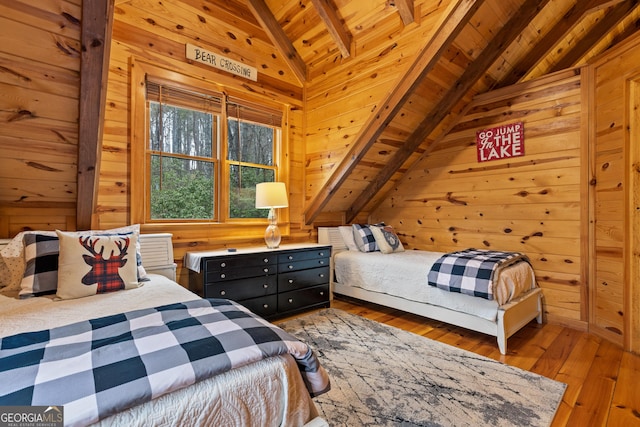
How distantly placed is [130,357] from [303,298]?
2.30 metres

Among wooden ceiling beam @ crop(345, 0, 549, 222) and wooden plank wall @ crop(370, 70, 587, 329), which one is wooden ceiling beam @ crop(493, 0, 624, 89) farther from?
wooden ceiling beam @ crop(345, 0, 549, 222)

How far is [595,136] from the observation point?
2656 millimetres

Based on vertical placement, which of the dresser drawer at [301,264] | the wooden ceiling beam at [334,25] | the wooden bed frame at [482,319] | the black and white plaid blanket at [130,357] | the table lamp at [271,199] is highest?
the wooden ceiling beam at [334,25]

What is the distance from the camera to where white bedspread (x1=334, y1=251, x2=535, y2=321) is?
2455 mm

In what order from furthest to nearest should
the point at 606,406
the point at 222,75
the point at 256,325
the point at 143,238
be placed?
the point at 222,75
the point at 143,238
the point at 606,406
the point at 256,325

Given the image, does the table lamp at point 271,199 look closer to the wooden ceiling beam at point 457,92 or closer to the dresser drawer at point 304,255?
the dresser drawer at point 304,255

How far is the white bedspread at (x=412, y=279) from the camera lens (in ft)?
8.05

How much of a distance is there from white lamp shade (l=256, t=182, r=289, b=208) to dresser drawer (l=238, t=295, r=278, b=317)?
0.90 metres

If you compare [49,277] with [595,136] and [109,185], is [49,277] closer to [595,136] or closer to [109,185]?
[109,185]

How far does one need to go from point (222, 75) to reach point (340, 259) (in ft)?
7.76

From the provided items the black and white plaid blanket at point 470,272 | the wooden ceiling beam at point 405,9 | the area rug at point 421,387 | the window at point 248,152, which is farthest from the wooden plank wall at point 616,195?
the window at point 248,152

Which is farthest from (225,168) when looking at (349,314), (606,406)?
(606,406)

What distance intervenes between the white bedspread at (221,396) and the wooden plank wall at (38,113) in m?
0.99

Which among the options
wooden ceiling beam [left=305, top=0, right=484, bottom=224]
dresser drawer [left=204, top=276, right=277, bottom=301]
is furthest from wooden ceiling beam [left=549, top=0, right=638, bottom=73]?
dresser drawer [left=204, top=276, right=277, bottom=301]
